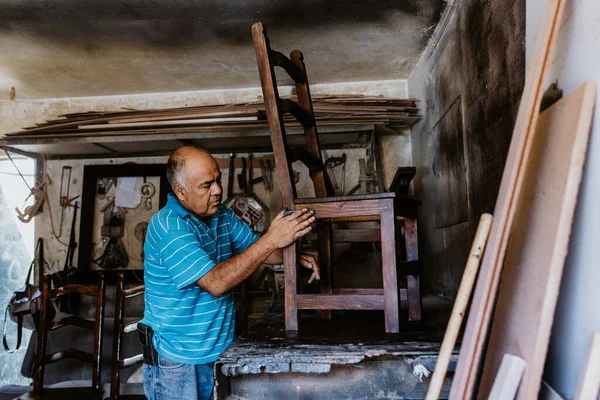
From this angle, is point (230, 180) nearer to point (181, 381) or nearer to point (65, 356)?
point (65, 356)

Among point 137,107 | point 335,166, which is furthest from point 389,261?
point 137,107

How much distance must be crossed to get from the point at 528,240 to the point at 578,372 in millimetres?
313

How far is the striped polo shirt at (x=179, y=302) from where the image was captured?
→ 1757 mm

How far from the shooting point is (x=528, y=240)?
3.67 feet

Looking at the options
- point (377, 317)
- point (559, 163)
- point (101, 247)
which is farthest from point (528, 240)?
point (101, 247)

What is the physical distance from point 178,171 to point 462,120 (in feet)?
5.02

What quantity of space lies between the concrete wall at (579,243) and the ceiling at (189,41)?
1755 mm

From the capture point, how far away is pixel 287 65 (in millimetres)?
1872

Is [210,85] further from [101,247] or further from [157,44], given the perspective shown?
[101,247]

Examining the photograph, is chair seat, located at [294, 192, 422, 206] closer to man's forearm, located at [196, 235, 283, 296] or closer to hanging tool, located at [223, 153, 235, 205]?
man's forearm, located at [196, 235, 283, 296]

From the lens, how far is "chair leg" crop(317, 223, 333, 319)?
1845mm

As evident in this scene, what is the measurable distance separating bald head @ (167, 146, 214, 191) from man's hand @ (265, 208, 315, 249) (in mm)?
578

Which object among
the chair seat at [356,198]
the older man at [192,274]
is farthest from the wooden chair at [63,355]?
the chair seat at [356,198]

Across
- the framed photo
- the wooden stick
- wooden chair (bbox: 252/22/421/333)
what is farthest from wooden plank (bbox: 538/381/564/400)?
the framed photo
